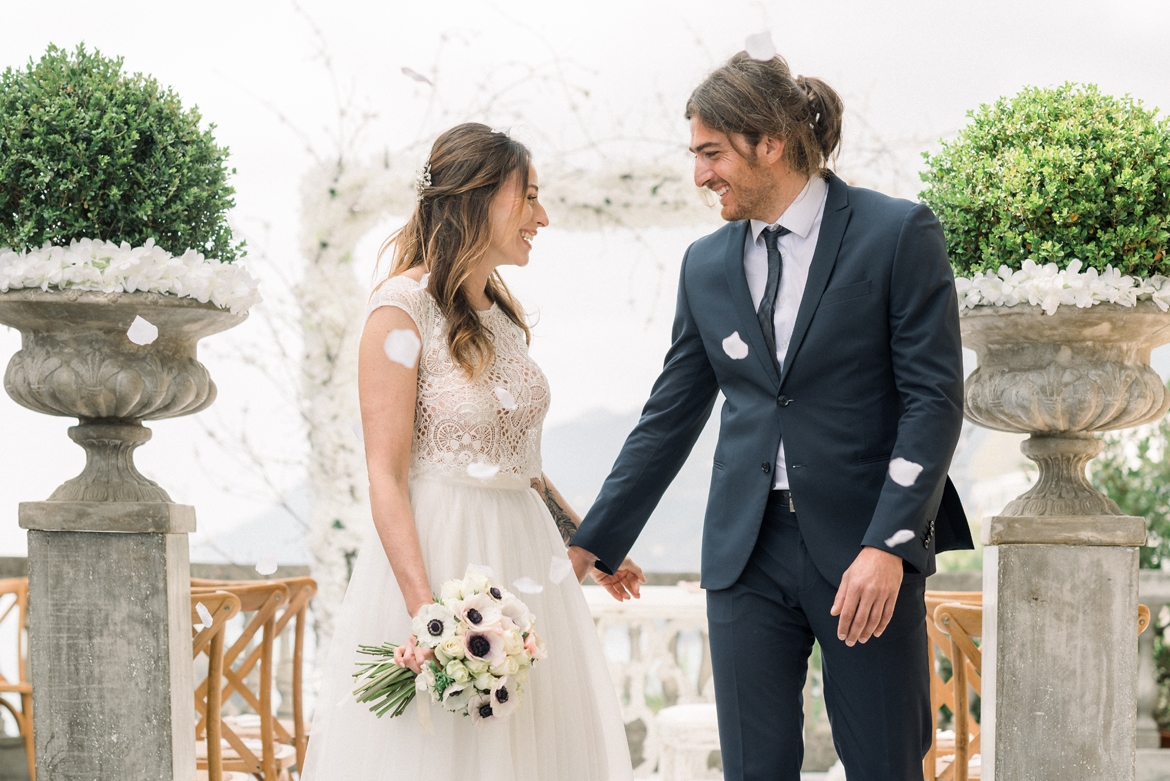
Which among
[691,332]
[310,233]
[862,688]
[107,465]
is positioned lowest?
[862,688]

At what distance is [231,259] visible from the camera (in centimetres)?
256

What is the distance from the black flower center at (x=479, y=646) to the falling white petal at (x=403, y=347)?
51 centimetres

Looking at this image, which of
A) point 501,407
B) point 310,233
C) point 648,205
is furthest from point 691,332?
point 310,233

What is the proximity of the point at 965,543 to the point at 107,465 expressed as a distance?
1873 millimetres

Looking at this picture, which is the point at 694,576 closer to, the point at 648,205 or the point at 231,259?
the point at 648,205

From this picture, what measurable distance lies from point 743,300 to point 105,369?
1.42 meters

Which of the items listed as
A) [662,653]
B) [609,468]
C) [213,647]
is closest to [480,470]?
[213,647]

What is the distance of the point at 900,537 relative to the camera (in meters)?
1.82

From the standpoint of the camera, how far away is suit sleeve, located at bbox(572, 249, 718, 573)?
2.25 m

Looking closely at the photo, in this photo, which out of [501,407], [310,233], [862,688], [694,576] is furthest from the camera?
[694,576]

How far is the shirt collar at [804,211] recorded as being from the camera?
2070mm

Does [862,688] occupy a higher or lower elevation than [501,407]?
lower

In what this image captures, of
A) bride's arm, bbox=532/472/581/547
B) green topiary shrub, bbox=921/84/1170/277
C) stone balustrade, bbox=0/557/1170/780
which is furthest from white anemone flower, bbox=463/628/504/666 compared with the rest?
stone balustrade, bbox=0/557/1170/780

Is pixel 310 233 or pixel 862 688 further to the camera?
pixel 310 233
